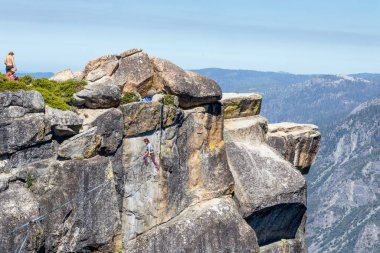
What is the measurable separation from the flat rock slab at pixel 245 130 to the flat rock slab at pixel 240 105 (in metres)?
0.58

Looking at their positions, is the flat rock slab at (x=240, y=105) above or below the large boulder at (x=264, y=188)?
above

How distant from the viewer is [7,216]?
35594 millimetres

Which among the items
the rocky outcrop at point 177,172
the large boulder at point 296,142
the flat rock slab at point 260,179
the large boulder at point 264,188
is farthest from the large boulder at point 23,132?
the large boulder at point 296,142

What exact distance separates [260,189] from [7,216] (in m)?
21.0

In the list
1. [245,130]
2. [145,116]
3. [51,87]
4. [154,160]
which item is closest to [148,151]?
[154,160]

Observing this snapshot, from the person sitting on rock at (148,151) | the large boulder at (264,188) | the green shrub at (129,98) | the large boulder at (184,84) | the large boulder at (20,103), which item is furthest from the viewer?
the large boulder at (264,188)

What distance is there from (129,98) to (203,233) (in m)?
10.7

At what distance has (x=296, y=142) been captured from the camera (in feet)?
202

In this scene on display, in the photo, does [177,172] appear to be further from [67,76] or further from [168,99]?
[67,76]

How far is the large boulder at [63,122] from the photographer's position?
1517 inches

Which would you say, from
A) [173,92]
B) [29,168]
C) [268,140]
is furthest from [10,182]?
[268,140]

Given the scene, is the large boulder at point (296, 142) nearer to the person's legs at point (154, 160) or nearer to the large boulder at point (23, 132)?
the person's legs at point (154, 160)

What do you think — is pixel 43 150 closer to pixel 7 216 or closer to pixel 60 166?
pixel 60 166

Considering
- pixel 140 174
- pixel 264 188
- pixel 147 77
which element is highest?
pixel 147 77
